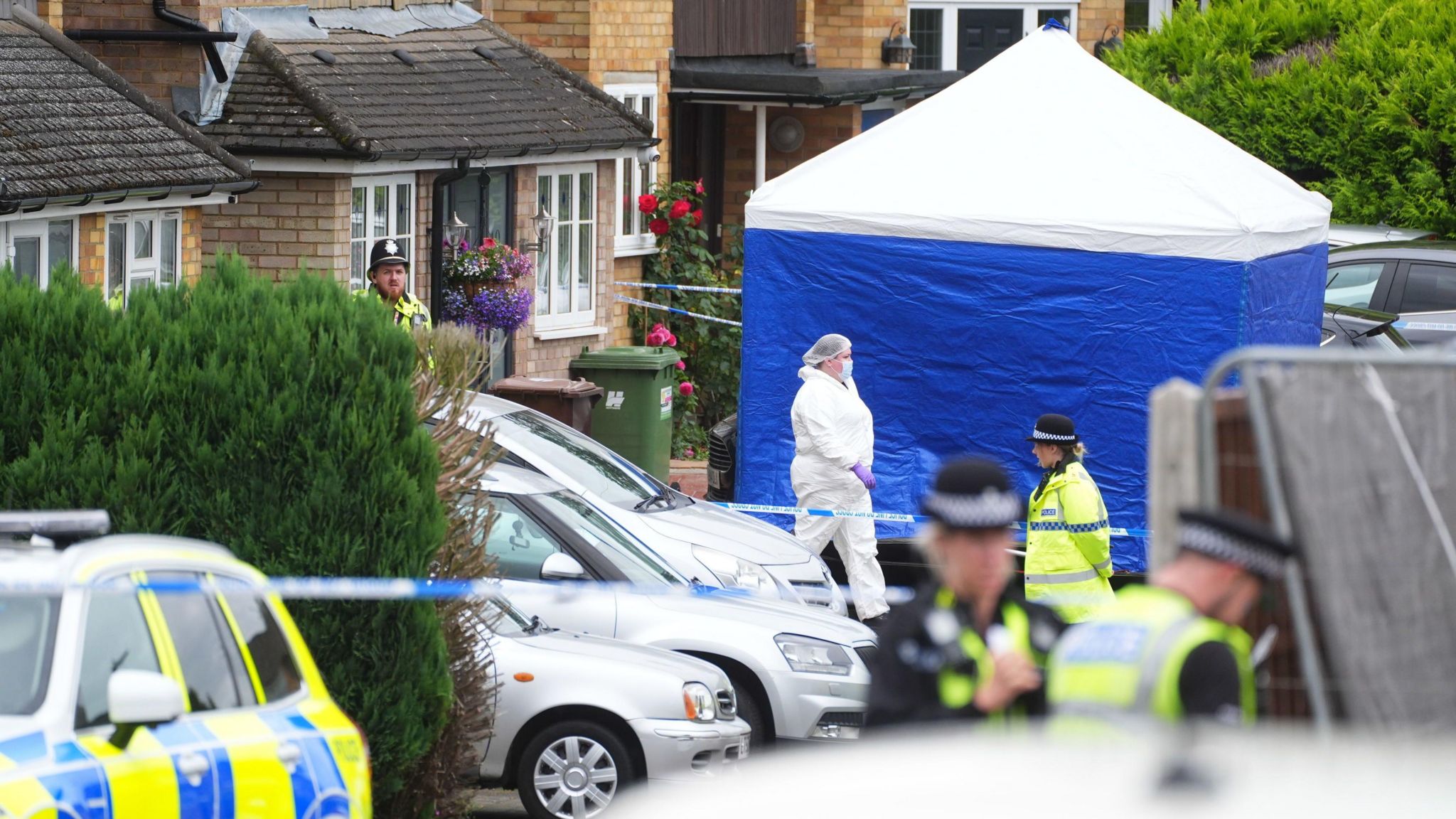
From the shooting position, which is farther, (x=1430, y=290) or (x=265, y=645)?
(x=1430, y=290)

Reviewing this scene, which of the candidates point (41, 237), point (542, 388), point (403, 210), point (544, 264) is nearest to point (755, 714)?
point (41, 237)

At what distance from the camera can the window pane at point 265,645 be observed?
596 cm

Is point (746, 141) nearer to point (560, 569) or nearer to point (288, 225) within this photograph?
point (288, 225)

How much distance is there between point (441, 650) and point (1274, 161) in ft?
57.8

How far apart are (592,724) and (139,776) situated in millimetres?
3053

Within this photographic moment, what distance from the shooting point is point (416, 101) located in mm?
16578

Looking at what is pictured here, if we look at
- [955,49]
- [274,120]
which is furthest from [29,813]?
[955,49]

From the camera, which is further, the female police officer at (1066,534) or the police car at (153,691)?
the female police officer at (1066,534)

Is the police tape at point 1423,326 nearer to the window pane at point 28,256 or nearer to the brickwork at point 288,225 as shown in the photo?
the brickwork at point 288,225

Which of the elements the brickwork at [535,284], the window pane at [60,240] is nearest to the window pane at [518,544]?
the window pane at [60,240]

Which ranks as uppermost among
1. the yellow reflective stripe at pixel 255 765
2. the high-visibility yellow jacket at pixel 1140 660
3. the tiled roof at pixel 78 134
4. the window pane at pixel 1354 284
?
the tiled roof at pixel 78 134

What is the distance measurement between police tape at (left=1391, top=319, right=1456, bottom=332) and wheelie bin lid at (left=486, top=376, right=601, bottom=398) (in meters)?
6.72

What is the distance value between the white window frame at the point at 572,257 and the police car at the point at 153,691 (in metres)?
12.3

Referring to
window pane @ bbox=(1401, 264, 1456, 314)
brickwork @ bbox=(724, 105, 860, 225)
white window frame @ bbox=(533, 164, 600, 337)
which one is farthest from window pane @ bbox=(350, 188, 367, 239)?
window pane @ bbox=(1401, 264, 1456, 314)
